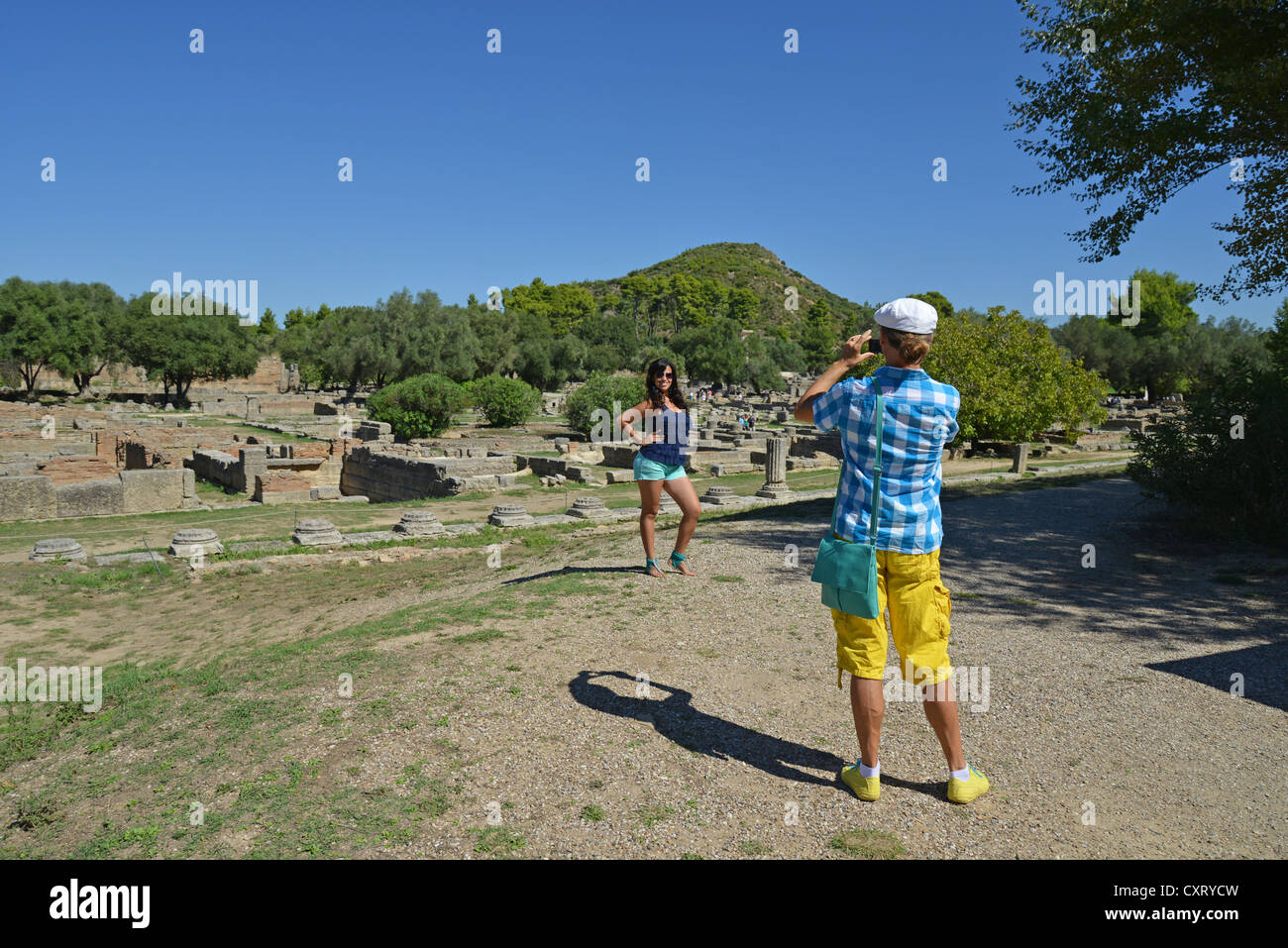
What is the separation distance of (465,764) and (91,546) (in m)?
11.0

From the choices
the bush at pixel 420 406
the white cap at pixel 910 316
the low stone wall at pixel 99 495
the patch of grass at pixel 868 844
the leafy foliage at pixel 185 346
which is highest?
the leafy foliage at pixel 185 346

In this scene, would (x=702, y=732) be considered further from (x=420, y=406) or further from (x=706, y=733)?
(x=420, y=406)

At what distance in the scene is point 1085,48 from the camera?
35.3 ft

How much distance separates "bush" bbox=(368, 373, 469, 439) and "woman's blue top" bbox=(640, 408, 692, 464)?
2478cm

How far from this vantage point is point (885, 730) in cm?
394

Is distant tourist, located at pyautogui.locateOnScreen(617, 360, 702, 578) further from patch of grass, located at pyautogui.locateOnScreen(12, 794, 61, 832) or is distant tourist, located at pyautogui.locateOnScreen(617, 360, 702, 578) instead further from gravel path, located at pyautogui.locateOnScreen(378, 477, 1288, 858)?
patch of grass, located at pyautogui.locateOnScreen(12, 794, 61, 832)

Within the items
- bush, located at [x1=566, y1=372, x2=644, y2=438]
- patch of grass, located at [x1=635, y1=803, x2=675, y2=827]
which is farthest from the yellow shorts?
bush, located at [x1=566, y1=372, x2=644, y2=438]

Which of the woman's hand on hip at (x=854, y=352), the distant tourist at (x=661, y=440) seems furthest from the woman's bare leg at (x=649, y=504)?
the woman's hand on hip at (x=854, y=352)

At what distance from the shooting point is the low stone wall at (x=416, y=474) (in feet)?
58.6

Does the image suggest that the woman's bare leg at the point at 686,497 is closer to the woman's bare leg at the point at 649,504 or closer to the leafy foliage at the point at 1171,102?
the woman's bare leg at the point at 649,504

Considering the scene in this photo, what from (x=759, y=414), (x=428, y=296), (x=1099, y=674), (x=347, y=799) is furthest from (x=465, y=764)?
(x=428, y=296)

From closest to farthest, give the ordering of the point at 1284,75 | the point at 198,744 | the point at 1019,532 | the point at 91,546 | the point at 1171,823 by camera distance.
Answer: the point at 1171,823 < the point at 198,744 < the point at 1284,75 < the point at 1019,532 < the point at 91,546

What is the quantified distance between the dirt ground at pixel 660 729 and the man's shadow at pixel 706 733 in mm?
17
